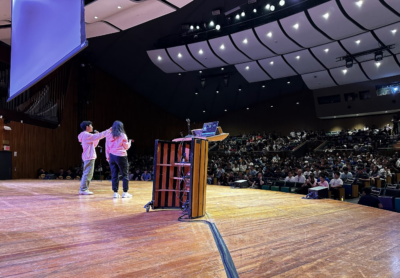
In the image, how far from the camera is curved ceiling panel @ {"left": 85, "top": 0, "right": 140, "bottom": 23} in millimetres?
8727

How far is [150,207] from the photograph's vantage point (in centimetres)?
369

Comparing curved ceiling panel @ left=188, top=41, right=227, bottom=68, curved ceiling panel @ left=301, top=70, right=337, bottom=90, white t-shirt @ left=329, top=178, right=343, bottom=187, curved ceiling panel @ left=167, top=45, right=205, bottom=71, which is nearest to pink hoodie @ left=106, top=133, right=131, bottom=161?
white t-shirt @ left=329, top=178, right=343, bottom=187

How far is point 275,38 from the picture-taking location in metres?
13.5

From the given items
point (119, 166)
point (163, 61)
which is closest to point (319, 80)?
point (163, 61)

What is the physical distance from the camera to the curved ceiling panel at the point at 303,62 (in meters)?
15.0

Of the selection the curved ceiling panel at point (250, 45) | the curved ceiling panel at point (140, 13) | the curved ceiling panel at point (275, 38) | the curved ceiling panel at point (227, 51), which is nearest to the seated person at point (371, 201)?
the curved ceiling panel at point (140, 13)

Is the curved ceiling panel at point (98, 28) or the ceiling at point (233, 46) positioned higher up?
the ceiling at point (233, 46)

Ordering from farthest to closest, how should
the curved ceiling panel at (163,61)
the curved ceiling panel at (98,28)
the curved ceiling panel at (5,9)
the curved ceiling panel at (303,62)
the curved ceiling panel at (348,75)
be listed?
the curved ceiling panel at (348,75), the curved ceiling panel at (163,61), the curved ceiling panel at (303,62), the curved ceiling panel at (98,28), the curved ceiling panel at (5,9)

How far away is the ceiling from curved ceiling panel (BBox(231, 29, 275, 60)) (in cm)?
5

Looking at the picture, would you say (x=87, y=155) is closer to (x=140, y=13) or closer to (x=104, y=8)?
(x=104, y=8)

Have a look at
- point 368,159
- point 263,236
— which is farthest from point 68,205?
point 368,159

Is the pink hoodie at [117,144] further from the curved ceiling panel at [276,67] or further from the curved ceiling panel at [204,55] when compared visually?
the curved ceiling panel at [276,67]

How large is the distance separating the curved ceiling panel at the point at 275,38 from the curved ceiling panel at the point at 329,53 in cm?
114

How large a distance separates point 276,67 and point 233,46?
10.7ft
